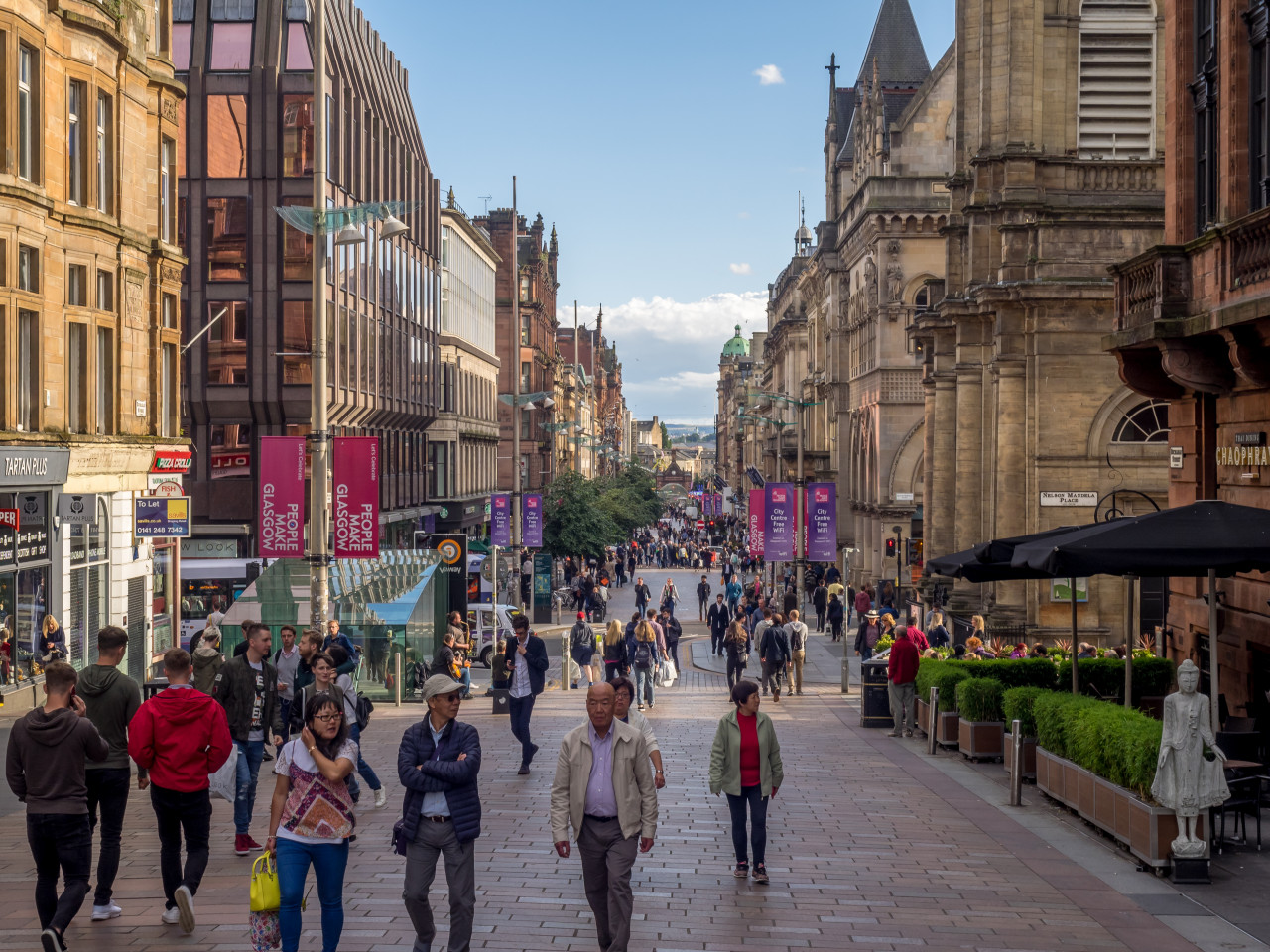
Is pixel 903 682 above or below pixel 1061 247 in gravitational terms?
below

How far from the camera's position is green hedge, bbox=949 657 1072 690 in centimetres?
1828

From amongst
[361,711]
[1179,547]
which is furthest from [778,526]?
[361,711]

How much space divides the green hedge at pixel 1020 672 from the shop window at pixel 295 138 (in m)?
31.7

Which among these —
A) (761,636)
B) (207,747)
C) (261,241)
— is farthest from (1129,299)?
(261,241)

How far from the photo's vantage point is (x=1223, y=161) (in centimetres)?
1559

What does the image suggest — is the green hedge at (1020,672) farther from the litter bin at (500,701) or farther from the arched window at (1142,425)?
the arched window at (1142,425)

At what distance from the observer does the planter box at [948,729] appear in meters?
18.6

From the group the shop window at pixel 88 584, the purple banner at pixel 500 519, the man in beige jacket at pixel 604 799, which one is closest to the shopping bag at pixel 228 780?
the man in beige jacket at pixel 604 799

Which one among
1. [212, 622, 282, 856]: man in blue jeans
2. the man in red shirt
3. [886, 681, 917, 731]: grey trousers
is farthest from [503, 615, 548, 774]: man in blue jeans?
[886, 681, 917, 731]: grey trousers

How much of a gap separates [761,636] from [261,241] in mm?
25212

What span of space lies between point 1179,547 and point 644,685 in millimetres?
12541

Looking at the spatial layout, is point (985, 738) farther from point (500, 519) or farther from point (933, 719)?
point (500, 519)

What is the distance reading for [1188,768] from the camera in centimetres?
1105

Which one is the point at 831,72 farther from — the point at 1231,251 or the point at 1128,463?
the point at 1231,251
